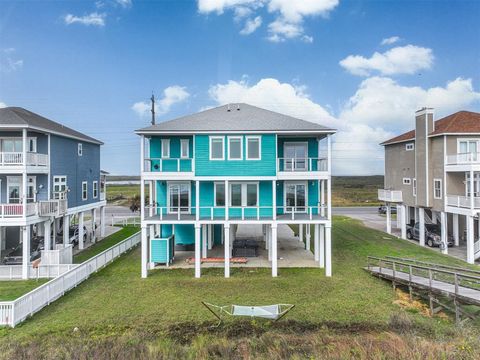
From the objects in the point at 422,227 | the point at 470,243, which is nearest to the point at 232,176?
the point at 470,243

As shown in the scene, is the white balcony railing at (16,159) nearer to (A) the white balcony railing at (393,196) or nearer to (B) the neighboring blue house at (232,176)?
(B) the neighboring blue house at (232,176)

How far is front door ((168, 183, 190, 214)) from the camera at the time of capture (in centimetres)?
1963

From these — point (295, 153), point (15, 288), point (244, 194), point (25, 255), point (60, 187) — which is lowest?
point (15, 288)

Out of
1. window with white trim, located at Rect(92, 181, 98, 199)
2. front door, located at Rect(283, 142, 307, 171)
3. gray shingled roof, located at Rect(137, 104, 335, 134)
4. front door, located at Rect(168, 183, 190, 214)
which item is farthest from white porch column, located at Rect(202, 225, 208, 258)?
window with white trim, located at Rect(92, 181, 98, 199)

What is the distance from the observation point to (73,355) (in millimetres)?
8148

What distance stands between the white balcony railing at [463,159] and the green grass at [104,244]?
84.9ft

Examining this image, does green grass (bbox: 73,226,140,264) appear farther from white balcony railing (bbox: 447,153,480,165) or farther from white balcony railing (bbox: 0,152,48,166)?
white balcony railing (bbox: 447,153,480,165)

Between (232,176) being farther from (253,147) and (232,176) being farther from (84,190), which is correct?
(84,190)

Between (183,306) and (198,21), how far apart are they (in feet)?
105

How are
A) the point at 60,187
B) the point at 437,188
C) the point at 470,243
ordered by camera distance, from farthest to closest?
the point at 437,188 → the point at 60,187 → the point at 470,243

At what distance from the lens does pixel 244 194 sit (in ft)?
59.8

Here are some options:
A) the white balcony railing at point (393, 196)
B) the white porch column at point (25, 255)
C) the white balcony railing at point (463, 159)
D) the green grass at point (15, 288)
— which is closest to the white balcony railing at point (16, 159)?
the white porch column at point (25, 255)

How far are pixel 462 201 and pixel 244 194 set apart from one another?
1462cm

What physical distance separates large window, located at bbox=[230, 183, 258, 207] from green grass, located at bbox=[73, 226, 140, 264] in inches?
427
